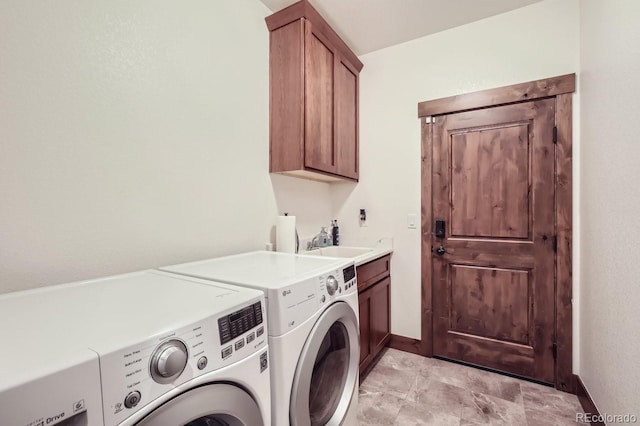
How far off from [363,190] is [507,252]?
4.06ft

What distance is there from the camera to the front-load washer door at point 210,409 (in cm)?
56

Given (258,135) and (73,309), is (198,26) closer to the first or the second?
(258,135)

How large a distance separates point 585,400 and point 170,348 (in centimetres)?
235

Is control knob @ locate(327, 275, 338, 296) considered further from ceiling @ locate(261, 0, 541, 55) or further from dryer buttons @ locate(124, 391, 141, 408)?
ceiling @ locate(261, 0, 541, 55)

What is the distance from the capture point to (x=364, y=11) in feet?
6.67

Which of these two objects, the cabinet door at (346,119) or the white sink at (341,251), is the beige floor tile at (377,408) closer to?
the white sink at (341,251)

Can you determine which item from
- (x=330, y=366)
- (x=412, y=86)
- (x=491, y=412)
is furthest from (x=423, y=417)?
(x=412, y=86)

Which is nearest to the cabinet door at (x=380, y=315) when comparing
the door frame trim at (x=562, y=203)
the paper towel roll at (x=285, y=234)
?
the paper towel roll at (x=285, y=234)

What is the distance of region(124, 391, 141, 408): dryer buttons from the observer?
51 cm

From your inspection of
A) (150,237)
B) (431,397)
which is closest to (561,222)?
(431,397)

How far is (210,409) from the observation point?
63 cm

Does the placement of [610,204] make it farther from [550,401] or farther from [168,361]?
[168,361]

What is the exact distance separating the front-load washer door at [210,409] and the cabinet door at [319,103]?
57.2 inches

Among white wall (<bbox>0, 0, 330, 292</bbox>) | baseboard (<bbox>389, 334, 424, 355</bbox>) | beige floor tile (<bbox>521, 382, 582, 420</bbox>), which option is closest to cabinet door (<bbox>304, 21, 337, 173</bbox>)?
white wall (<bbox>0, 0, 330, 292</bbox>)
